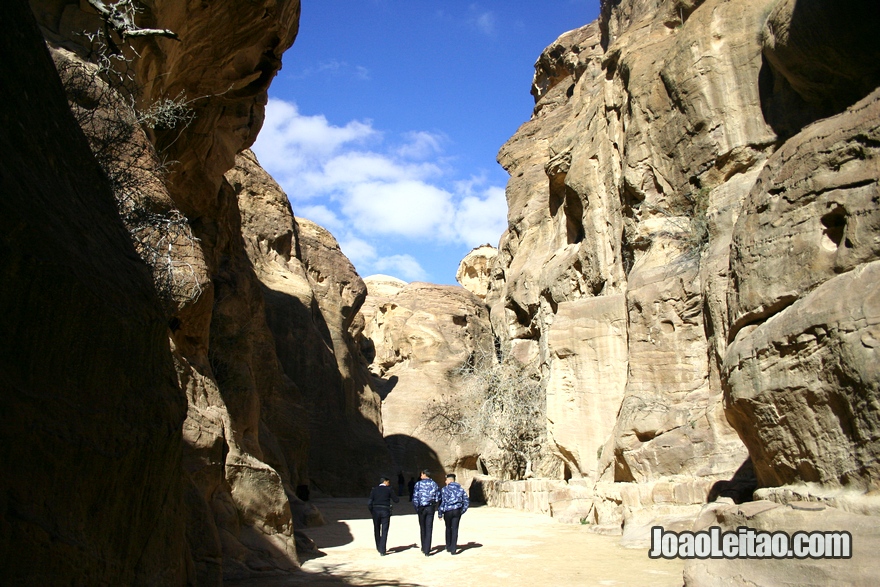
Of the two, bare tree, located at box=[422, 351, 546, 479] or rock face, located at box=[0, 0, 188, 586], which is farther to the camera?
bare tree, located at box=[422, 351, 546, 479]

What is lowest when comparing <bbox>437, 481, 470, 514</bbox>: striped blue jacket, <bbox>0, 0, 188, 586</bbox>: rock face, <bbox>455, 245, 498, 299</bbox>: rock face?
<bbox>437, 481, 470, 514</bbox>: striped blue jacket

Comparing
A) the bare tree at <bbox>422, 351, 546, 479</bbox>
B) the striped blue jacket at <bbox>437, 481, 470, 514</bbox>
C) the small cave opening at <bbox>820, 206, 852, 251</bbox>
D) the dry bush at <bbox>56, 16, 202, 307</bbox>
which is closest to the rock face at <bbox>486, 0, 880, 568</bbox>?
the small cave opening at <bbox>820, 206, 852, 251</bbox>

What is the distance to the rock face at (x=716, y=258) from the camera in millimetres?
5426

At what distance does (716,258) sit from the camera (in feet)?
36.7

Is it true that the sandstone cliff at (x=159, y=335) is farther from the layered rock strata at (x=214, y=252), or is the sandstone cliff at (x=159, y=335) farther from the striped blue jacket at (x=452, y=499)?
the striped blue jacket at (x=452, y=499)

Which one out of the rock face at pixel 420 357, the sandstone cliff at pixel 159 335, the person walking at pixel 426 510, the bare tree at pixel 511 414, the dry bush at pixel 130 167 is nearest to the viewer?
the sandstone cliff at pixel 159 335

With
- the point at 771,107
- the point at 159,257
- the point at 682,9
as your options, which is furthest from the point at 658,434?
the point at 682,9

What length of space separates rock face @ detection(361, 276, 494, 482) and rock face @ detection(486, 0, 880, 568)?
55.4 feet

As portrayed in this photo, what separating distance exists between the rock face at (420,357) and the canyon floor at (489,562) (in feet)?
75.6

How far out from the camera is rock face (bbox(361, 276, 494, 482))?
38.9 meters

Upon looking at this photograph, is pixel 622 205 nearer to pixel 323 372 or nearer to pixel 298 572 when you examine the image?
pixel 298 572

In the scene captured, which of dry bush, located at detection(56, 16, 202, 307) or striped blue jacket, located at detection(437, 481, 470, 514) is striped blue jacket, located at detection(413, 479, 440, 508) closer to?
striped blue jacket, located at detection(437, 481, 470, 514)

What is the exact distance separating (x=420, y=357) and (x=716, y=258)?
118 ft

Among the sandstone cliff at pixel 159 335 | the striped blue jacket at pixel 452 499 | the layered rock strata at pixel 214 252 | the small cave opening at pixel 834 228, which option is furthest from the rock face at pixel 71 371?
the striped blue jacket at pixel 452 499
